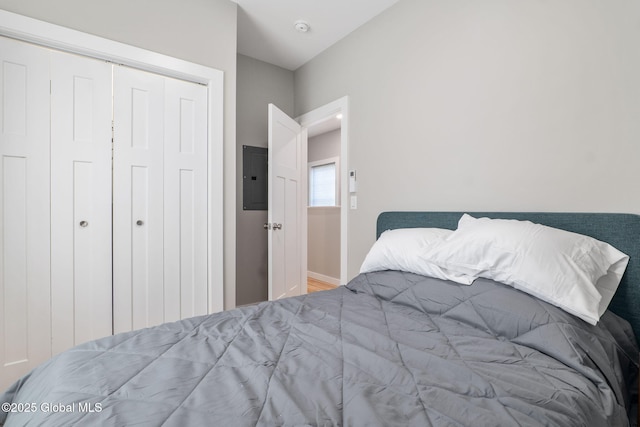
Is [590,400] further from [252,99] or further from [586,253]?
[252,99]

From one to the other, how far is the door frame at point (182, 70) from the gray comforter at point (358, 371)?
1.09 metres

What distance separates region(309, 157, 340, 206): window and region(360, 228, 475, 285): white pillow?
304 cm

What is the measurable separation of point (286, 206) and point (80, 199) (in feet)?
5.43

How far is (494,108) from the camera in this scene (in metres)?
1.70

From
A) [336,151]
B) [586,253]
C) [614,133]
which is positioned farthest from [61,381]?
[336,151]

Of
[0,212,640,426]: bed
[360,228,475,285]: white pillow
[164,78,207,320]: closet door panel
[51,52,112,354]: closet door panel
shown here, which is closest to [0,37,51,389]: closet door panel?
[51,52,112,354]: closet door panel

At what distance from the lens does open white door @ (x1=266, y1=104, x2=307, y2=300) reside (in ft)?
9.16

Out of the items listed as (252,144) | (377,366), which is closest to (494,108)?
(377,366)

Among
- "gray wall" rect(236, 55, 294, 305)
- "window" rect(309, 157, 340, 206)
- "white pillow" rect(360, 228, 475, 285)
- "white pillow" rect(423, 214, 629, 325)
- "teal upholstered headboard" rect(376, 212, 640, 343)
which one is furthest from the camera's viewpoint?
"window" rect(309, 157, 340, 206)

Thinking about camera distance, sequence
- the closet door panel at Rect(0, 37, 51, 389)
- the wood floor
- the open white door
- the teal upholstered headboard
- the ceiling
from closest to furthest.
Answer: the teal upholstered headboard
the closet door panel at Rect(0, 37, 51, 389)
the ceiling
the open white door
the wood floor

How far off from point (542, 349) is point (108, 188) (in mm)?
2392

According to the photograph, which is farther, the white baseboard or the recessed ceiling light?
the white baseboard

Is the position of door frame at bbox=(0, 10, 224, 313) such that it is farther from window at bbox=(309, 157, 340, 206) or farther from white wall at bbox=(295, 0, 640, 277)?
window at bbox=(309, 157, 340, 206)

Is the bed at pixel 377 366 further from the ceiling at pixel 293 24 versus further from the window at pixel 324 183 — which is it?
the window at pixel 324 183
